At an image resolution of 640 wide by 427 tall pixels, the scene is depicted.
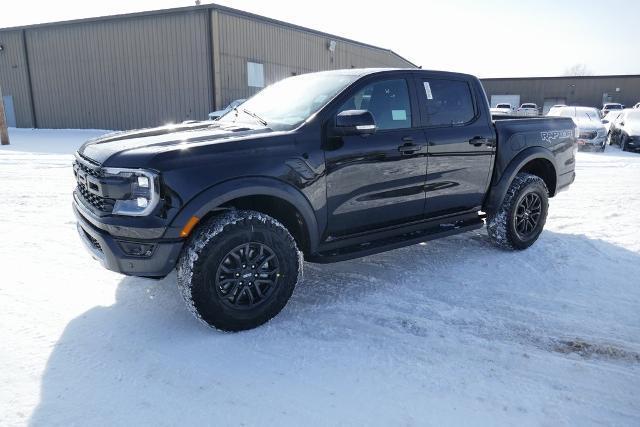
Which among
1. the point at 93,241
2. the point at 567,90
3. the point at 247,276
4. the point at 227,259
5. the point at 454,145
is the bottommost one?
the point at 247,276

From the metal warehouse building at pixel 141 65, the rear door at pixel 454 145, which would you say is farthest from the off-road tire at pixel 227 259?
the metal warehouse building at pixel 141 65

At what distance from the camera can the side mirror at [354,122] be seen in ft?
10.1

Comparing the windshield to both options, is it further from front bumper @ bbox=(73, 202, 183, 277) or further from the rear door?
front bumper @ bbox=(73, 202, 183, 277)

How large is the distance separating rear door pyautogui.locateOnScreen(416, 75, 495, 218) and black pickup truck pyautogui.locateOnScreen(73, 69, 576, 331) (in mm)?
15

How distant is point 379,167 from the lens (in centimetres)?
348

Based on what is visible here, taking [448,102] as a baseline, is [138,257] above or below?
below

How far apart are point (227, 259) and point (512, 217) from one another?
3118 millimetres

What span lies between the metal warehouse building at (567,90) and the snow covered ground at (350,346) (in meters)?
44.1

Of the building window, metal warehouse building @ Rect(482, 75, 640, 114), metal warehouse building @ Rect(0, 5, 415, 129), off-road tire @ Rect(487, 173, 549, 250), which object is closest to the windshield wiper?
off-road tire @ Rect(487, 173, 549, 250)

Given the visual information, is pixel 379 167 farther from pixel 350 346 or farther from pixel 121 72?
pixel 121 72

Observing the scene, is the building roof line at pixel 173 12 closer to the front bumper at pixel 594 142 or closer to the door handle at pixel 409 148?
the front bumper at pixel 594 142

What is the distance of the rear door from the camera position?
12.8ft

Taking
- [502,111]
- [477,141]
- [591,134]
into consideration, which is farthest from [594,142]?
[477,141]

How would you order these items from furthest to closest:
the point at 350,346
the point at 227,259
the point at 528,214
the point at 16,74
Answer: the point at 16,74 < the point at 528,214 < the point at 227,259 < the point at 350,346
